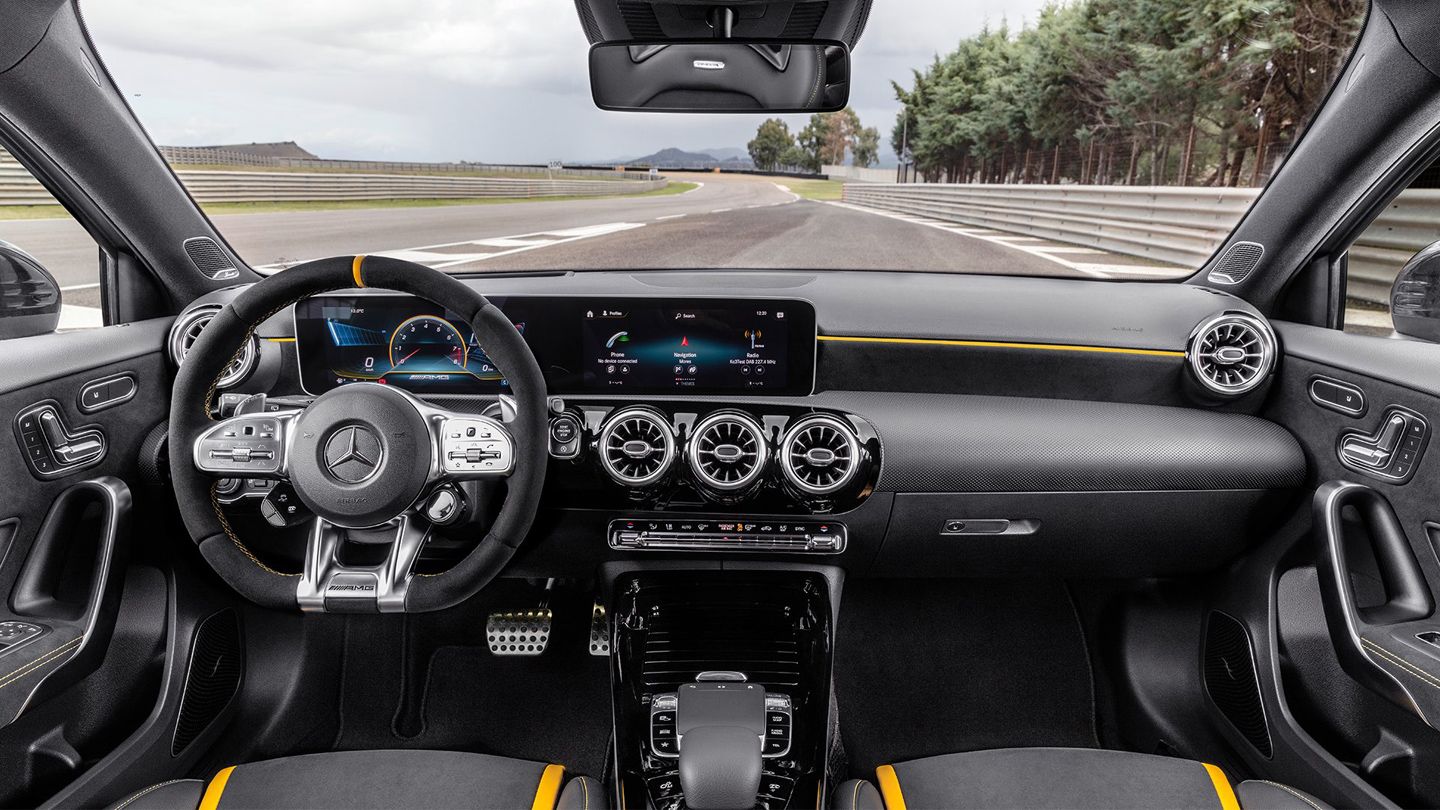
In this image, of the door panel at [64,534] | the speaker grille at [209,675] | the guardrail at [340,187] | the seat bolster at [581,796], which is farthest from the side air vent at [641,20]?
the speaker grille at [209,675]

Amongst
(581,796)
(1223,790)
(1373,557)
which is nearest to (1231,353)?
(1373,557)

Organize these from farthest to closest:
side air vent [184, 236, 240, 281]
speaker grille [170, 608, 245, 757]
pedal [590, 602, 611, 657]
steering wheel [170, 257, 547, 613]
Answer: pedal [590, 602, 611, 657], side air vent [184, 236, 240, 281], speaker grille [170, 608, 245, 757], steering wheel [170, 257, 547, 613]

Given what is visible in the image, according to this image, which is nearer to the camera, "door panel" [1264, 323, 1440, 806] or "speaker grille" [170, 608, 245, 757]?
"door panel" [1264, 323, 1440, 806]

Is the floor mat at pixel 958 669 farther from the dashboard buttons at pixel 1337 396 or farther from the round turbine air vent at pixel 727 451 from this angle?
the dashboard buttons at pixel 1337 396

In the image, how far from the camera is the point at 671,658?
2715 mm

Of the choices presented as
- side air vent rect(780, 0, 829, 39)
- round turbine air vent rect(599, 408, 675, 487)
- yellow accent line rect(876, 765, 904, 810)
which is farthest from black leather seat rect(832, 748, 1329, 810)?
side air vent rect(780, 0, 829, 39)

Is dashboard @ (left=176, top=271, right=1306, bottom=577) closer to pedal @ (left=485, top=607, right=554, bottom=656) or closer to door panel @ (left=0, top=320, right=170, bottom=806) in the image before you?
door panel @ (left=0, top=320, right=170, bottom=806)

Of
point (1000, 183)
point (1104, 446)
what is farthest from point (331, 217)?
point (1104, 446)

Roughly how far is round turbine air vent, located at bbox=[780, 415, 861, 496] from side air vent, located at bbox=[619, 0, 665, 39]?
44.1 inches

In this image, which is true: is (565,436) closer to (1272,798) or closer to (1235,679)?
(1272,798)

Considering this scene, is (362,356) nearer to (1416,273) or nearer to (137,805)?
(137,805)

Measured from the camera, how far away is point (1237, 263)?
9.53 ft

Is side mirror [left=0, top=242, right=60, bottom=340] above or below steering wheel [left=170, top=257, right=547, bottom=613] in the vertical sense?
above

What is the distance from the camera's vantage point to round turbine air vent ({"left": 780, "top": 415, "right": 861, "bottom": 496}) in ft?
8.35
